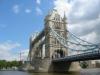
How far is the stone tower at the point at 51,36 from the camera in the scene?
95.5 meters

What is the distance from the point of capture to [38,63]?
8856 centimetres

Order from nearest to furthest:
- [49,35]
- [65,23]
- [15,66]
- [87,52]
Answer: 1. [87,52]
2. [49,35]
3. [65,23]
4. [15,66]

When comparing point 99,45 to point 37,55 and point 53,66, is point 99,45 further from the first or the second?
point 37,55

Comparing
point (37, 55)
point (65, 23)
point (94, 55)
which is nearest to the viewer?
point (94, 55)

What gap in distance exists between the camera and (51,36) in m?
95.4

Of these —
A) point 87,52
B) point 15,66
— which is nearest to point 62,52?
point 87,52

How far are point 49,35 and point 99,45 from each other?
37.0 m

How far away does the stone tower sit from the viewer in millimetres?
95500

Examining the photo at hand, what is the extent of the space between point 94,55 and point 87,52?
4.35 meters

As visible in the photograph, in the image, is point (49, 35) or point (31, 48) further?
point (31, 48)

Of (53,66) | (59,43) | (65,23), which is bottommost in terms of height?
(53,66)

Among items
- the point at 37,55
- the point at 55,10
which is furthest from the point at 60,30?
the point at 37,55

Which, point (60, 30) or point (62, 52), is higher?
point (60, 30)

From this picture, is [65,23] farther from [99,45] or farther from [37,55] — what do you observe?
[99,45]
